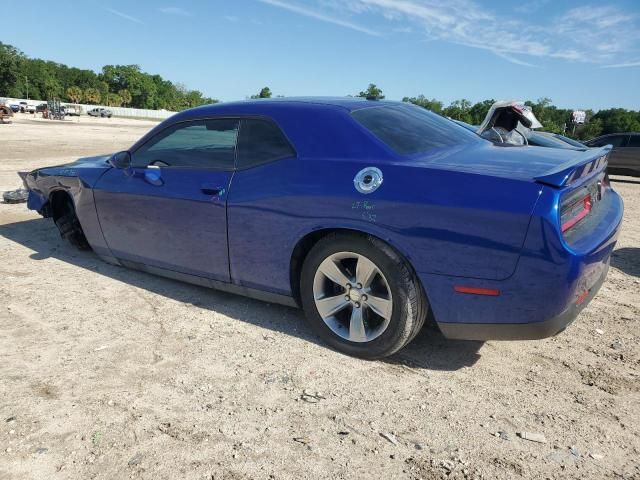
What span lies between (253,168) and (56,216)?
300 centimetres

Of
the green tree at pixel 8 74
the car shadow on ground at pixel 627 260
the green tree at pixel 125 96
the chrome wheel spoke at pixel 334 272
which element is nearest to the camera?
the chrome wheel spoke at pixel 334 272

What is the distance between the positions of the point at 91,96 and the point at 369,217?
132 metres

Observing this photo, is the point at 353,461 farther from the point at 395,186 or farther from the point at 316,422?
the point at 395,186

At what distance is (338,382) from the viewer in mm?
2773

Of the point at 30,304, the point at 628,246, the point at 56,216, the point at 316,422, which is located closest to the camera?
the point at 316,422

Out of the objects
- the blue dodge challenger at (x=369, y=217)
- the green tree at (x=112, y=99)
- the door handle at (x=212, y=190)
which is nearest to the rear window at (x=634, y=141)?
the blue dodge challenger at (x=369, y=217)

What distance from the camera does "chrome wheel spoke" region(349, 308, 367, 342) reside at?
2.96m

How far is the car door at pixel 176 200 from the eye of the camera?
11.4 ft

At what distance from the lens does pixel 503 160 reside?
9.31ft

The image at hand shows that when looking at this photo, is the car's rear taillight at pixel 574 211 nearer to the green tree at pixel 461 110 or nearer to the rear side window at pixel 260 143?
the rear side window at pixel 260 143

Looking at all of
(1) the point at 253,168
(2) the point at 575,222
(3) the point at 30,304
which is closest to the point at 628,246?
(2) the point at 575,222

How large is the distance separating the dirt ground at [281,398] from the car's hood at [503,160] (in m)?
1.17

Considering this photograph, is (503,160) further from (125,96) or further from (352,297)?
(125,96)

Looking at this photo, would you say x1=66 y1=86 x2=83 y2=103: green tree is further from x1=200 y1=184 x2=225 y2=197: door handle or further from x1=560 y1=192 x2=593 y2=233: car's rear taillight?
x1=560 y1=192 x2=593 y2=233: car's rear taillight
